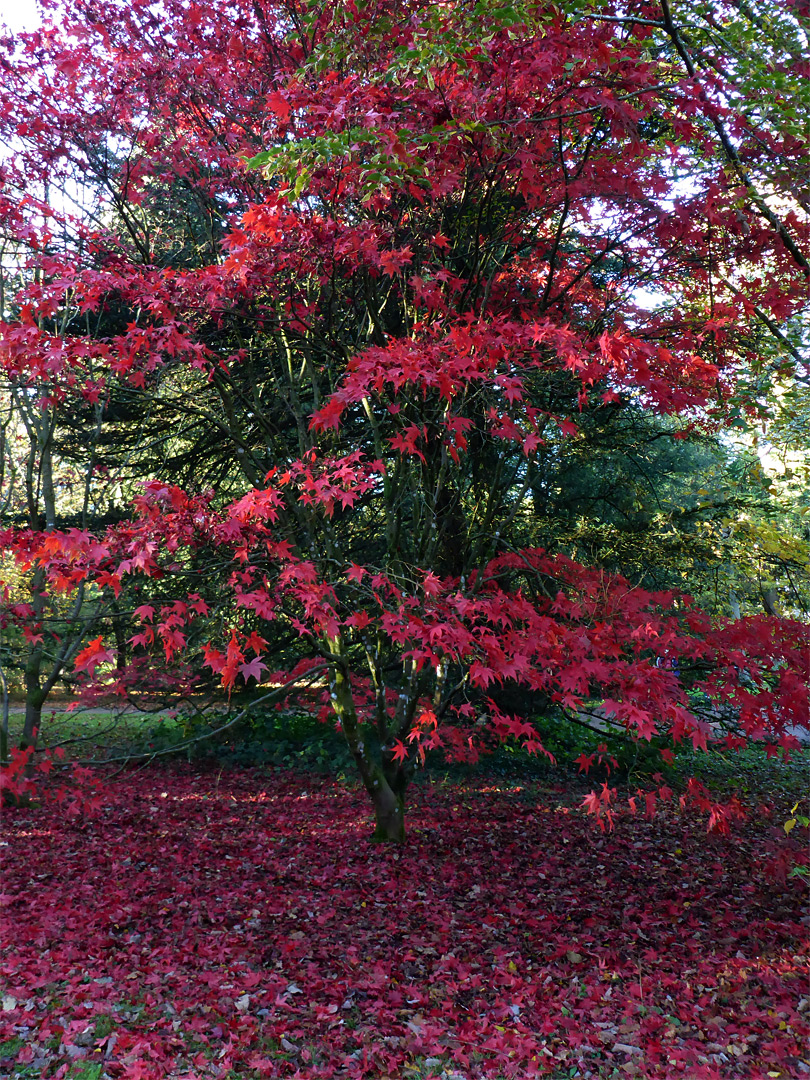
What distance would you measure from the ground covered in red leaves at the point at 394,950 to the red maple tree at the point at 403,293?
1.11 m

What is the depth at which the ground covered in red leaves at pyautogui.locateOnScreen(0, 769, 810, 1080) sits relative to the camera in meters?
3.39

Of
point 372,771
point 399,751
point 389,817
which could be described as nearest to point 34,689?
point 372,771

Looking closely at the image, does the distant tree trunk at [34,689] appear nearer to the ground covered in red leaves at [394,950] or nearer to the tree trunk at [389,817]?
the ground covered in red leaves at [394,950]

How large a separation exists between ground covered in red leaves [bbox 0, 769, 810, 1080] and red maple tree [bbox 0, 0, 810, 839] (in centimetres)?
111

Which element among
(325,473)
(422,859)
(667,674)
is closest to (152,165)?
(325,473)

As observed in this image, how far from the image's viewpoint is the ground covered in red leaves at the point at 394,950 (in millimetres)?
3395

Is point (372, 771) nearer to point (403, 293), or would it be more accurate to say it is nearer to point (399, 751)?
point (399, 751)

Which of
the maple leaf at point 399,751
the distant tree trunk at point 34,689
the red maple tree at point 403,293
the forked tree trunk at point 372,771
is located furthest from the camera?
the distant tree trunk at point 34,689

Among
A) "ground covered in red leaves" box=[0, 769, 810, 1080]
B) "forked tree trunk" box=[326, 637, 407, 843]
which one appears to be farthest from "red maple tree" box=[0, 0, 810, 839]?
"ground covered in red leaves" box=[0, 769, 810, 1080]

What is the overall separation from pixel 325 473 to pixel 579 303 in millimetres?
3163

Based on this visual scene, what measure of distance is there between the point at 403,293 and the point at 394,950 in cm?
482

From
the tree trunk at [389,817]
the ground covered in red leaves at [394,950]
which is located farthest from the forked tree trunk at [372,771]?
the ground covered in red leaves at [394,950]

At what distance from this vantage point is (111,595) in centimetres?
736

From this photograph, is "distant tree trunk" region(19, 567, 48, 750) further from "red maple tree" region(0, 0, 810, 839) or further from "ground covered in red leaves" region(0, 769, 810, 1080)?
"ground covered in red leaves" region(0, 769, 810, 1080)
